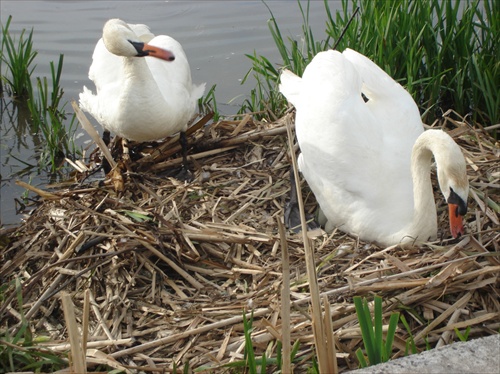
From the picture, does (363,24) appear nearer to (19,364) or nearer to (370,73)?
(370,73)

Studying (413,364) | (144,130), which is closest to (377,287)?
(413,364)

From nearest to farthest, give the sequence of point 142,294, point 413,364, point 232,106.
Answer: point 413,364 < point 142,294 < point 232,106

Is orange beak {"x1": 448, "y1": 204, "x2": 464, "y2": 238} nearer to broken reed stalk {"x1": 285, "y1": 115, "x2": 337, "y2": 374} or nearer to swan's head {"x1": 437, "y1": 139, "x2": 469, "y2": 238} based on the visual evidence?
swan's head {"x1": 437, "y1": 139, "x2": 469, "y2": 238}

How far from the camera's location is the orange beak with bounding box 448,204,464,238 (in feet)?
11.3

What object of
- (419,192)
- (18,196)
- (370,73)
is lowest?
(18,196)

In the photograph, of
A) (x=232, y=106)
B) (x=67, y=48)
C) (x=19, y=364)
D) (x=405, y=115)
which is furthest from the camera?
(x=67, y=48)

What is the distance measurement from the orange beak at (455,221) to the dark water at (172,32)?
353 centimetres

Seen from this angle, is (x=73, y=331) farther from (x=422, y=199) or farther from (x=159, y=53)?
(x=159, y=53)

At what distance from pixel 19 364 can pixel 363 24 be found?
141 inches

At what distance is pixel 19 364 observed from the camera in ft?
10.2

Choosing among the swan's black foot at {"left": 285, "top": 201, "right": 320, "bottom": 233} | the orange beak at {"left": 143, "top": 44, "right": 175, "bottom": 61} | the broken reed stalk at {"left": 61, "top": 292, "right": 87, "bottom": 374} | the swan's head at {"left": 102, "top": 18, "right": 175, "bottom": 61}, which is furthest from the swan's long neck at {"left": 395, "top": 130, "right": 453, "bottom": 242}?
the broken reed stalk at {"left": 61, "top": 292, "right": 87, "bottom": 374}

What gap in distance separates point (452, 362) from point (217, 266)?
1.92 metres

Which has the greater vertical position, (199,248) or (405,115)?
(405,115)

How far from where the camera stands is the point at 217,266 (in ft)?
12.6
